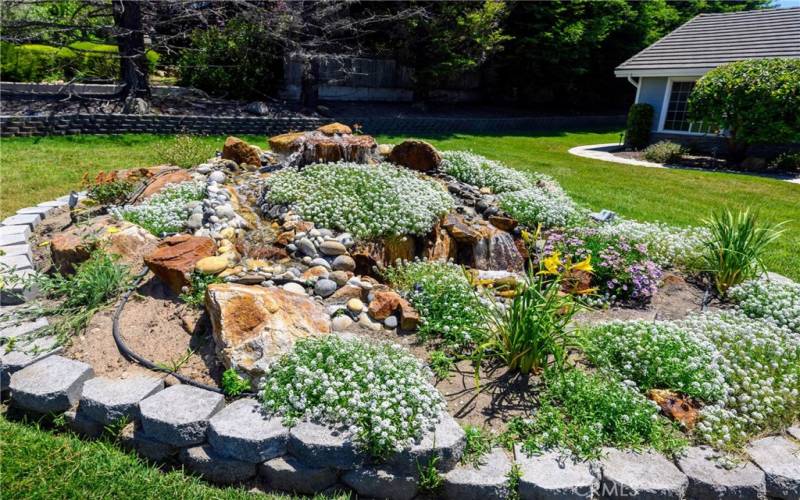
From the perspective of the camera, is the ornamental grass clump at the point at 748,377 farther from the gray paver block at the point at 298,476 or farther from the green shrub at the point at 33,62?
the green shrub at the point at 33,62

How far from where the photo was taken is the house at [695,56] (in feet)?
48.2

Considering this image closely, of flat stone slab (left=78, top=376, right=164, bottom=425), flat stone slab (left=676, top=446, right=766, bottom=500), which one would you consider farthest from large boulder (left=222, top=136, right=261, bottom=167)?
flat stone slab (left=676, top=446, right=766, bottom=500)

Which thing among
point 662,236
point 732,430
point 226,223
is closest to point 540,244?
point 662,236

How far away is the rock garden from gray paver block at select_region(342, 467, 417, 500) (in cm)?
1

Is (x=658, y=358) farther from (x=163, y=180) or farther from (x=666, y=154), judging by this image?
(x=666, y=154)

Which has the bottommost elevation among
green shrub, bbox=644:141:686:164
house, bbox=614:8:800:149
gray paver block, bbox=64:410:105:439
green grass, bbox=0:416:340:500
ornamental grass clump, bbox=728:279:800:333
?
green grass, bbox=0:416:340:500

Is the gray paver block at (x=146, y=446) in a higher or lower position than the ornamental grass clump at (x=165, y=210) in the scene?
lower

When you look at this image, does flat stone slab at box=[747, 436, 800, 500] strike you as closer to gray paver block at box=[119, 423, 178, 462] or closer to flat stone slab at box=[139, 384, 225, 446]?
flat stone slab at box=[139, 384, 225, 446]

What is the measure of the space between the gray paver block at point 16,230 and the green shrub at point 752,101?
47.1ft

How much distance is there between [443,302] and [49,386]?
2.49m

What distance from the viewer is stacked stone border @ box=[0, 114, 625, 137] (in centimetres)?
979

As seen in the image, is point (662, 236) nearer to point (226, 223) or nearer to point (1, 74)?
point (226, 223)

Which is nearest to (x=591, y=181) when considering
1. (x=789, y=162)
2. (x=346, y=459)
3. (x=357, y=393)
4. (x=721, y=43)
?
(x=789, y=162)

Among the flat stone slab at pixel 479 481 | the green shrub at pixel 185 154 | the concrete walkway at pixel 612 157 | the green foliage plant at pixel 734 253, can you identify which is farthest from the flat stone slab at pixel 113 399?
the concrete walkway at pixel 612 157
